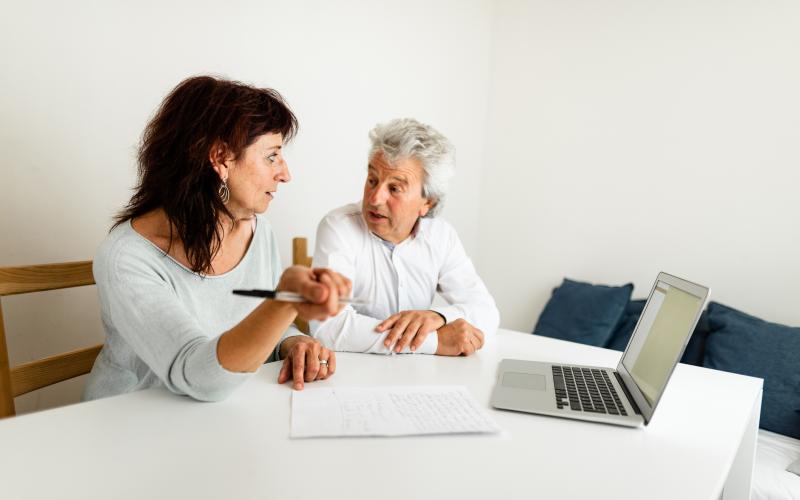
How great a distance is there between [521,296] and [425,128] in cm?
175

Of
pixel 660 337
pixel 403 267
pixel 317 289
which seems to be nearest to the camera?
pixel 317 289

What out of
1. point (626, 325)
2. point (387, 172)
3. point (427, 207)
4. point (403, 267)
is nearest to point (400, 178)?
point (387, 172)

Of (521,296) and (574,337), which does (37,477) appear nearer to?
(574,337)

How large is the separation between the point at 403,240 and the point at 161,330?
0.96 meters

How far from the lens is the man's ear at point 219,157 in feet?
4.23

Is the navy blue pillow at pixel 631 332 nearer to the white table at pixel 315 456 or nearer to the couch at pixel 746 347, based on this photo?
the couch at pixel 746 347

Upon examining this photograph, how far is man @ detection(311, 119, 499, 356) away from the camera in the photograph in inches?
68.6

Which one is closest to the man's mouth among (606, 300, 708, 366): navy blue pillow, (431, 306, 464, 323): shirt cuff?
(431, 306, 464, 323): shirt cuff

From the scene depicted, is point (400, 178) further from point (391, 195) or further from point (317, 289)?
point (317, 289)

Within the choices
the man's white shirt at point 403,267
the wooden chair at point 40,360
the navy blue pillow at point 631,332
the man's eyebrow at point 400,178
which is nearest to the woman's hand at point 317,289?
the wooden chair at point 40,360

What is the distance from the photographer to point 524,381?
1258 millimetres

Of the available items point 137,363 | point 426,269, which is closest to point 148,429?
point 137,363

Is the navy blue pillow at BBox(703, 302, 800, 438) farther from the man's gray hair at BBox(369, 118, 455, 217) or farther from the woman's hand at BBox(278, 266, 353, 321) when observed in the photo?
the woman's hand at BBox(278, 266, 353, 321)

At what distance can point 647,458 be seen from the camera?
942mm
